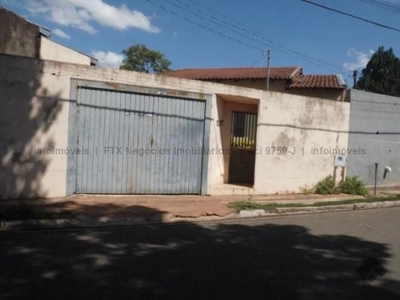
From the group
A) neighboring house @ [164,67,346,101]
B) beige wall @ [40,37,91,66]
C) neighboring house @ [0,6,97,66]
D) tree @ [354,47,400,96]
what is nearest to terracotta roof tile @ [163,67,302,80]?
neighboring house @ [164,67,346,101]

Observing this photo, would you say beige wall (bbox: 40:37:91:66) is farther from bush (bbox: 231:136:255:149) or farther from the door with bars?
bush (bbox: 231:136:255:149)

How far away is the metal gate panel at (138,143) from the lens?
862cm

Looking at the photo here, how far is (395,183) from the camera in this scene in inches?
537

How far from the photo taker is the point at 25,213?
6.74m

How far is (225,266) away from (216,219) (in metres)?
3.05

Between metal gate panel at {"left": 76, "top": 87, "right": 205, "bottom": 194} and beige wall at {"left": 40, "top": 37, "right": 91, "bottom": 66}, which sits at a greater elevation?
beige wall at {"left": 40, "top": 37, "right": 91, "bottom": 66}

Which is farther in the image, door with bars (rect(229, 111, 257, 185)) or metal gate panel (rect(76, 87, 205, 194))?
door with bars (rect(229, 111, 257, 185))

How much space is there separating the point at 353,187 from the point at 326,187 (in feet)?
3.13

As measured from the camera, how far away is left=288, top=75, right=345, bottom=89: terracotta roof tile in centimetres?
1730

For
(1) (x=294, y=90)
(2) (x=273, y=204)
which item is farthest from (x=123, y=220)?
(1) (x=294, y=90)

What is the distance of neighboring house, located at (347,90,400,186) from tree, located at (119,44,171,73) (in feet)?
92.3

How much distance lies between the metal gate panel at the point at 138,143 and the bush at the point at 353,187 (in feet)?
15.8

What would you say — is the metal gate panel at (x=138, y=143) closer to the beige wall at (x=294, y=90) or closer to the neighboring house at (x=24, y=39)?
the neighboring house at (x=24, y=39)

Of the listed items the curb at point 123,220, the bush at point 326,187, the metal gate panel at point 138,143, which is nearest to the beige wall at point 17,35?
the metal gate panel at point 138,143
